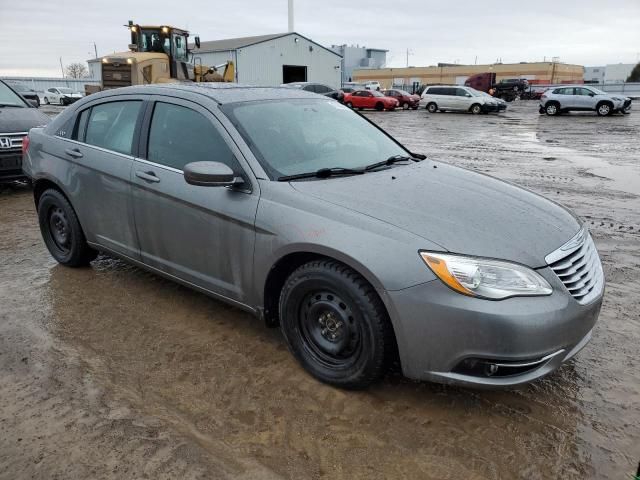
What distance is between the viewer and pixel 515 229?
2729 millimetres

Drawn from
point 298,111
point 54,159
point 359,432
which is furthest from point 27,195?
point 359,432

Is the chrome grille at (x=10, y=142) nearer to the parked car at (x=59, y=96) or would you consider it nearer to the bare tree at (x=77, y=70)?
the parked car at (x=59, y=96)

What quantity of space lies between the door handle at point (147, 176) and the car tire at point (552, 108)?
27.3 m

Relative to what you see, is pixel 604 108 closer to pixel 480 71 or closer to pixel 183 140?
pixel 183 140

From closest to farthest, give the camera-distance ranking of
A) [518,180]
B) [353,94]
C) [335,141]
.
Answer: [335,141]
[518,180]
[353,94]

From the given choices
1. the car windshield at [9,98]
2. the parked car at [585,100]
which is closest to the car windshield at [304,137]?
A: the car windshield at [9,98]

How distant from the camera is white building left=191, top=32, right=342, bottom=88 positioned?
42.7 meters

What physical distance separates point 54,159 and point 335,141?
2549mm

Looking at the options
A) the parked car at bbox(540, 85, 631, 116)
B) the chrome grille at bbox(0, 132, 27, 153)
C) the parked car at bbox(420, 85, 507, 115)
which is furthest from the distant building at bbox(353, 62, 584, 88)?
the chrome grille at bbox(0, 132, 27, 153)

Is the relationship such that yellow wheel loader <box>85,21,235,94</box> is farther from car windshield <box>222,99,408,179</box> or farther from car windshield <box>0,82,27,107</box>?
car windshield <box>222,99,408,179</box>

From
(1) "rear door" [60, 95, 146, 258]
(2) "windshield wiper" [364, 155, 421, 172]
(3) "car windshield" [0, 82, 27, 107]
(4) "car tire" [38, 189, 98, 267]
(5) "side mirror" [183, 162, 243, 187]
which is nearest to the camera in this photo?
(5) "side mirror" [183, 162, 243, 187]

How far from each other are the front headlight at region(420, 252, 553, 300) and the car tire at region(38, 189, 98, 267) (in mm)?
3300

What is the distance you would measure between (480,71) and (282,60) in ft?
125

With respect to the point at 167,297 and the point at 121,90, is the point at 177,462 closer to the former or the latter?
the point at 167,297
